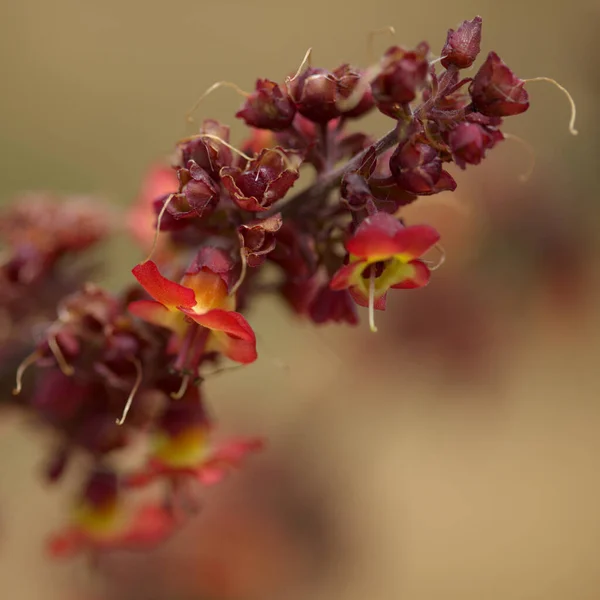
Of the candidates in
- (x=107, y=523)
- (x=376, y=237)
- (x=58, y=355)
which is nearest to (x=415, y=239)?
(x=376, y=237)

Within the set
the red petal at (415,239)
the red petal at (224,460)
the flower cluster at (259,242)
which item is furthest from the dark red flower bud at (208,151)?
the red petal at (224,460)

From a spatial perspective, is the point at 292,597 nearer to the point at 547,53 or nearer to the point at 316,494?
the point at 316,494

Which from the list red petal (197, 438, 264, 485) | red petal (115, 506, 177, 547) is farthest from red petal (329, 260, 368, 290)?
red petal (115, 506, 177, 547)

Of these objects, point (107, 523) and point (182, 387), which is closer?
point (182, 387)

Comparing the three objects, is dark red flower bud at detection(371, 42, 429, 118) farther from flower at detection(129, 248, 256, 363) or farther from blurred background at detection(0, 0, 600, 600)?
blurred background at detection(0, 0, 600, 600)

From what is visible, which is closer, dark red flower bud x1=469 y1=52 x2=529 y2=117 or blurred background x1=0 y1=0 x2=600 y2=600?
dark red flower bud x1=469 y1=52 x2=529 y2=117

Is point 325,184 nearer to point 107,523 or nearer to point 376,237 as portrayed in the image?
point 376,237
